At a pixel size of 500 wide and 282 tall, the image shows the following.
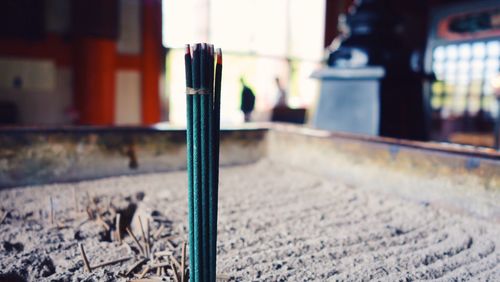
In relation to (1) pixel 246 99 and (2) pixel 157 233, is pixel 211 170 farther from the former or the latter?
(1) pixel 246 99

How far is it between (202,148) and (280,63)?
28.6 ft

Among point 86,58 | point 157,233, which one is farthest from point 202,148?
point 86,58

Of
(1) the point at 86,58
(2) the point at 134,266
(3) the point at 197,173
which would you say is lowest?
(2) the point at 134,266

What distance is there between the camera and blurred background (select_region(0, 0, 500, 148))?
3.53 meters

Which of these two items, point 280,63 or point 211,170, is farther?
point 280,63

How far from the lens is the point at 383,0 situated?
376 cm

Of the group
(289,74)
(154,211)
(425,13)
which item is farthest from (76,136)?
(425,13)

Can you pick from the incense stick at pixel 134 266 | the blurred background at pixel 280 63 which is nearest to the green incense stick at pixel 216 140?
the incense stick at pixel 134 266

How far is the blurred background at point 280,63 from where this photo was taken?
3.53 m

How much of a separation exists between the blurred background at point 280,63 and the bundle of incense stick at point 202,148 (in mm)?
2456

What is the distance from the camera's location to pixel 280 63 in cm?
955

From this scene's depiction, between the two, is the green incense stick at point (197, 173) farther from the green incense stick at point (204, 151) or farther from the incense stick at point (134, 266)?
the incense stick at point (134, 266)

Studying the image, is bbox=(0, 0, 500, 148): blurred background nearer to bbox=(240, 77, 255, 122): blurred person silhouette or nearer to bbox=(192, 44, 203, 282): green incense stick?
bbox=(240, 77, 255, 122): blurred person silhouette

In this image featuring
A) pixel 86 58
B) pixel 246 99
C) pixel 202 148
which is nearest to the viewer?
pixel 202 148
